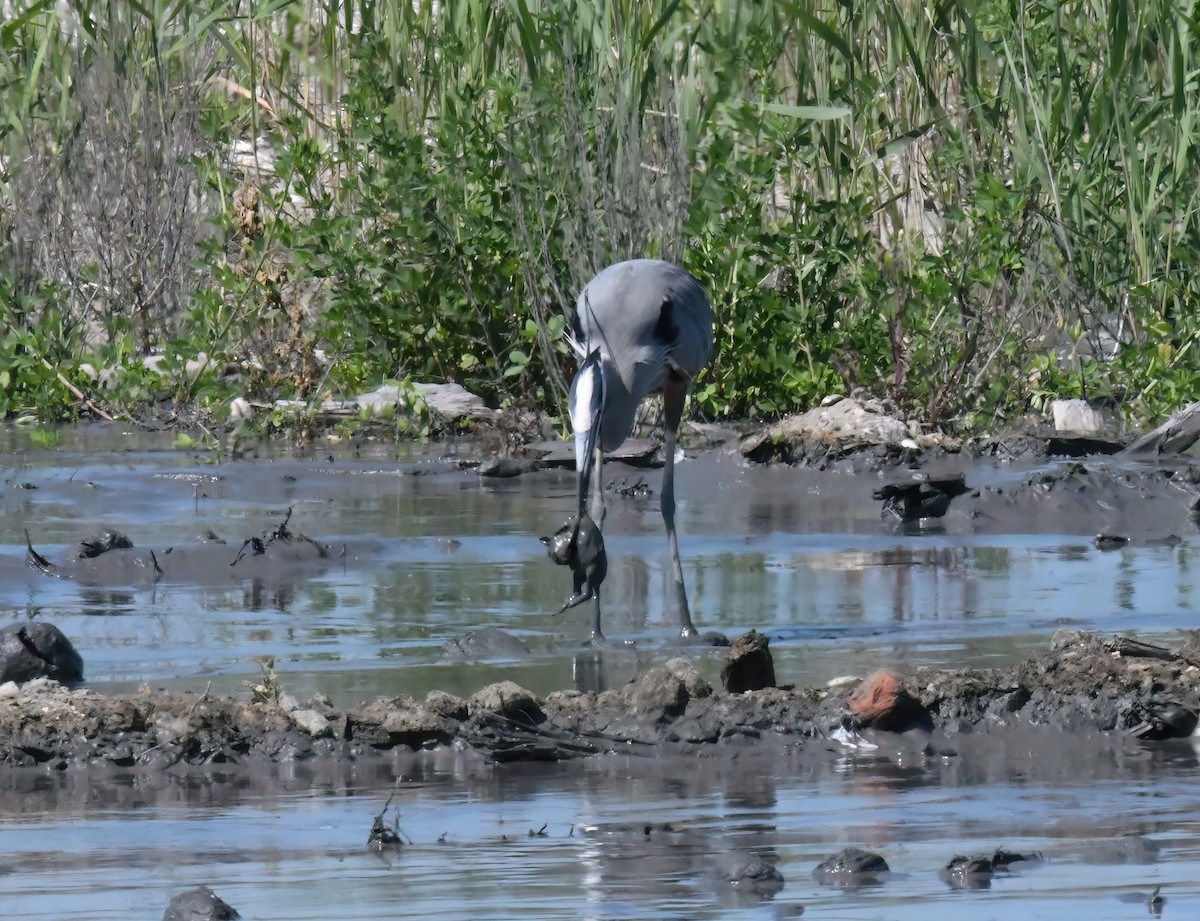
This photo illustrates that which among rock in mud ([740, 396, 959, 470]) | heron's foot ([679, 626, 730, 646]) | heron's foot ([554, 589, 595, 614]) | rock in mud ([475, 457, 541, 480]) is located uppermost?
rock in mud ([740, 396, 959, 470])

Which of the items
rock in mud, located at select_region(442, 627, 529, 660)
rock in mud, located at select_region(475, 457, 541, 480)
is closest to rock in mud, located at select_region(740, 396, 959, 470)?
rock in mud, located at select_region(475, 457, 541, 480)

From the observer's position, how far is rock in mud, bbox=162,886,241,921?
121 inches

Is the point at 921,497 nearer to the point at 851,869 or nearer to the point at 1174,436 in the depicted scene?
the point at 1174,436

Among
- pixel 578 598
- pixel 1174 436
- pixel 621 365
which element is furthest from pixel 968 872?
pixel 1174 436

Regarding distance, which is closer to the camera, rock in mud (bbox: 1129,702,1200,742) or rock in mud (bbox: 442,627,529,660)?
rock in mud (bbox: 1129,702,1200,742)

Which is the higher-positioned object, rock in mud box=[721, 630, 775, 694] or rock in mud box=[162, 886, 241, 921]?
rock in mud box=[721, 630, 775, 694]

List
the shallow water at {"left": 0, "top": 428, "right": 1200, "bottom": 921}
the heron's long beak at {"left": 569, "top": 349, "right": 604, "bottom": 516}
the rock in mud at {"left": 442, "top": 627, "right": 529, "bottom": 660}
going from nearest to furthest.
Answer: the shallow water at {"left": 0, "top": 428, "right": 1200, "bottom": 921}, the rock in mud at {"left": 442, "top": 627, "right": 529, "bottom": 660}, the heron's long beak at {"left": 569, "top": 349, "right": 604, "bottom": 516}

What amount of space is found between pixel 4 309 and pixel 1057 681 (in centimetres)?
912

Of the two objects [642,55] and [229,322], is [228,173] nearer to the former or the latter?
[229,322]

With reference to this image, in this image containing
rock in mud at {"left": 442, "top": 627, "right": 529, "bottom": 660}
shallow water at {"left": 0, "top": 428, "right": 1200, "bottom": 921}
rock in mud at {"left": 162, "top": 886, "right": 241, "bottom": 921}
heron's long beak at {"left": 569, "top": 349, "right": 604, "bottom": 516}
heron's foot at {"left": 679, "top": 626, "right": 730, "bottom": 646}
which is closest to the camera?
rock in mud at {"left": 162, "top": 886, "right": 241, "bottom": 921}

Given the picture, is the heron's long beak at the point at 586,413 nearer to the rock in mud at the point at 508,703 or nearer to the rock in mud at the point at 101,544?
the rock in mud at the point at 508,703

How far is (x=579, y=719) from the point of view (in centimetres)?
481

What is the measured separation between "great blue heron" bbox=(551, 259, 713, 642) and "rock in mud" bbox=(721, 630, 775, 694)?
3.73 ft

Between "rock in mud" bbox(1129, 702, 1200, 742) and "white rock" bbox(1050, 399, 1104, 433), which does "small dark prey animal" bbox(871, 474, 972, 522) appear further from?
"rock in mud" bbox(1129, 702, 1200, 742)
